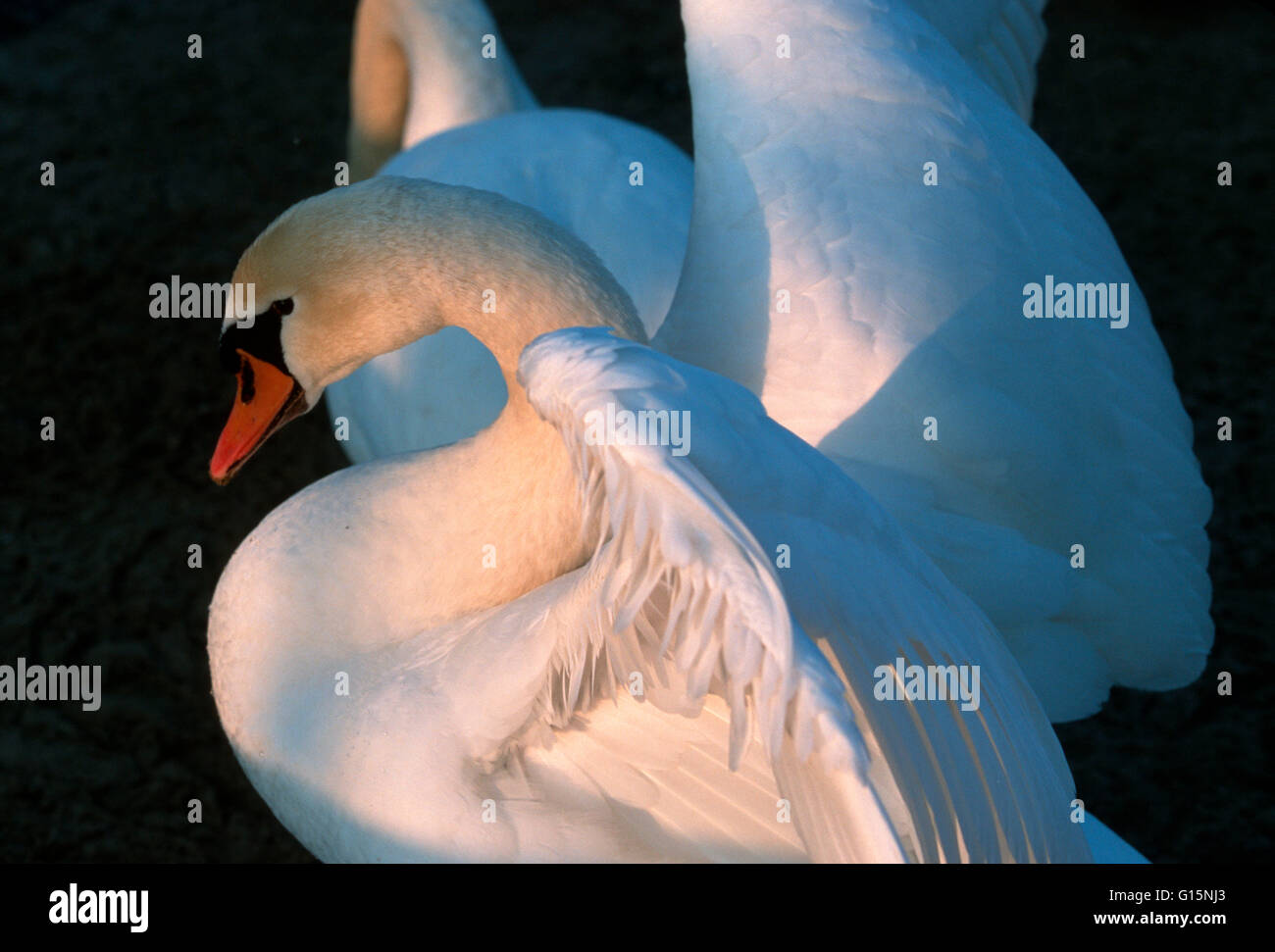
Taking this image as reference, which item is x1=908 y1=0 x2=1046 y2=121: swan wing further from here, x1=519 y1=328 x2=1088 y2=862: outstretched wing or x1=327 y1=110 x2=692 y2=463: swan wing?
x1=519 y1=328 x2=1088 y2=862: outstretched wing

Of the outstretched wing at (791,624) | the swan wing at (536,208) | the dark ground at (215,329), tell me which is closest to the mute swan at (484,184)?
the swan wing at (536,208)

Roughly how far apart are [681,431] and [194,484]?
2338 millimetres

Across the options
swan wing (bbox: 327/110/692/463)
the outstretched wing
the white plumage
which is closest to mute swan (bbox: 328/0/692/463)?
swan wing (bbox: 327/110/692/463)

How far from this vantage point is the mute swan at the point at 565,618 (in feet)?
4.09

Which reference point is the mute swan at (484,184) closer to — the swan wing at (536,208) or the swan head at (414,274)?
the swan wing at (536,208)

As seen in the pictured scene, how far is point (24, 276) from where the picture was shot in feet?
12.4

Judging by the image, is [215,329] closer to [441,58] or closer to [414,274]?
[441,58]

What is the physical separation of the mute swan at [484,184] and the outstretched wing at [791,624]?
1.02 m

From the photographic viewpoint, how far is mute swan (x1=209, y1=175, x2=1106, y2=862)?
1.25 meters

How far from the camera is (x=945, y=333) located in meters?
2.02

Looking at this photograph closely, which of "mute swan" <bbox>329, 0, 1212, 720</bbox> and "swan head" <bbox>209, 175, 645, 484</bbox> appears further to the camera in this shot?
"mute swan" <bbox>329, 0, 1212, 720</bbox>

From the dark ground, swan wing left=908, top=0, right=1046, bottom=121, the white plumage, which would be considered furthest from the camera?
the dark ground

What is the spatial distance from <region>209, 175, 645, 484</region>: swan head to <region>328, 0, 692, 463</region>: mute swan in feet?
1.71

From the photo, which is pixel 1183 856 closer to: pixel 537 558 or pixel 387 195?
pixel 537 558
